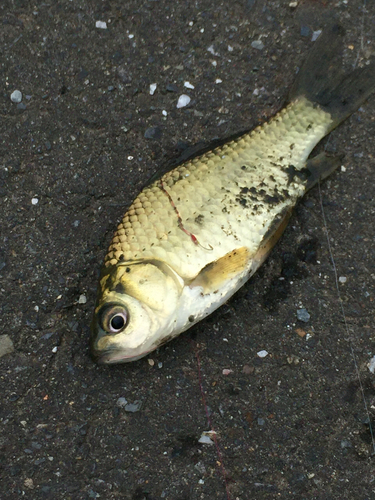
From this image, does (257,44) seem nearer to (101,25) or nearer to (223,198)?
(101,25)

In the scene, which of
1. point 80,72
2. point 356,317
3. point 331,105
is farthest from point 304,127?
point 80,72

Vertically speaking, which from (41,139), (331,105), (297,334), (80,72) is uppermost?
(331,105)

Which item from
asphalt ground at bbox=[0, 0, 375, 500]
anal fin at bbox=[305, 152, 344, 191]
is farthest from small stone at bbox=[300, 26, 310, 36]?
anal fin at bbox=[305, 152, 344, 191]

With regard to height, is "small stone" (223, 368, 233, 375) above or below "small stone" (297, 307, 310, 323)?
below

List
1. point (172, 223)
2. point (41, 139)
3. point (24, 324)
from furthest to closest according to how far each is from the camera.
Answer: point (41, 139)
point (24, 324)
point (172, 223)

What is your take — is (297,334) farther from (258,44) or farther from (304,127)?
(258,44)

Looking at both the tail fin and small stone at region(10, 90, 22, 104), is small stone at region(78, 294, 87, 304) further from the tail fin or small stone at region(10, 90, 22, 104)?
the tail fin

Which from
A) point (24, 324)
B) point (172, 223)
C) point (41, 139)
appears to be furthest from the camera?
point (41, 139)

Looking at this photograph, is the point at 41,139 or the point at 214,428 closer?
the point at 214,428

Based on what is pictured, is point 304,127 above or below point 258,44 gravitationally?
below
